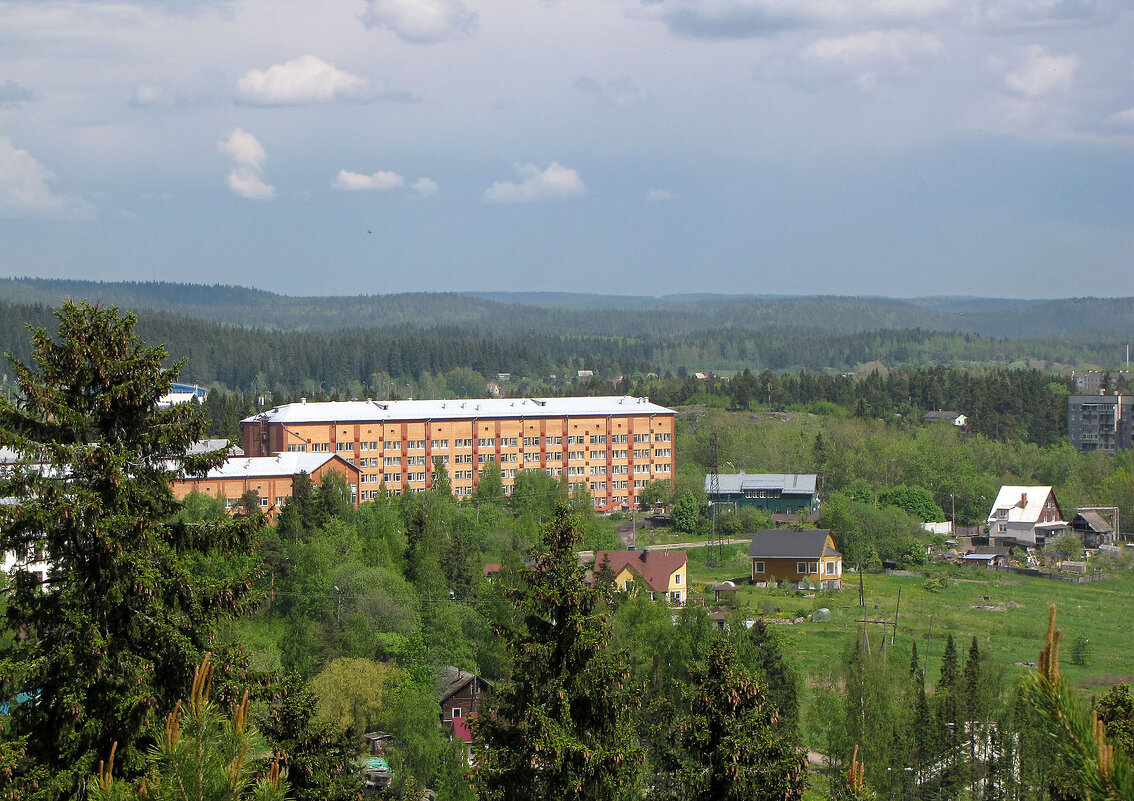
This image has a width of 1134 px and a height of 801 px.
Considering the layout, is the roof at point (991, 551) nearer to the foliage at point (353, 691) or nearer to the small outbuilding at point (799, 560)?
the small outbuilding at point (799, 560)

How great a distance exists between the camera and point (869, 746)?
1138 inches

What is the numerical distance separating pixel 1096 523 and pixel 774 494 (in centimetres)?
1826

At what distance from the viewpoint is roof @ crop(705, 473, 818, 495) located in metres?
76.1

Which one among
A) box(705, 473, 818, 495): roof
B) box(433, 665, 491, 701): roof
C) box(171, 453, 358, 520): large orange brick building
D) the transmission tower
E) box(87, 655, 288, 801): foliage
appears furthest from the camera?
box(705, 473, 818, 495): roof

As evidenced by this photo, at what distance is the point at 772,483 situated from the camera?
7681 centimetres

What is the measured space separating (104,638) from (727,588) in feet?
149

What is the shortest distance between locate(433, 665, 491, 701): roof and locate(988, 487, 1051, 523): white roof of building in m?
44.5

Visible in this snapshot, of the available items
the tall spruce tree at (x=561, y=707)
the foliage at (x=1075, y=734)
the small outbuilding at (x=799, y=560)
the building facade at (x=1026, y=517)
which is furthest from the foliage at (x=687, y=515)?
the foliage at (x=1075, y=734)

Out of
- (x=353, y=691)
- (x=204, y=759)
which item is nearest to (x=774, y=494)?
(x=353, y=691)

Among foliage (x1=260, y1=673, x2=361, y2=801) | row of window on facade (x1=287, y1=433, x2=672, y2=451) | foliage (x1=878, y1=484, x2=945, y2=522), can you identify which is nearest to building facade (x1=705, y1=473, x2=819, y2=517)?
foliage (x1=878, y1=484, x2=945, y2=522)

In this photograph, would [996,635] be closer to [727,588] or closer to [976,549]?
[727,588]

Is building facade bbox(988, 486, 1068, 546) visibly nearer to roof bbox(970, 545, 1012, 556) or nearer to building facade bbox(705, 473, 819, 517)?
roof bbox(970, 545, 1012, 556)

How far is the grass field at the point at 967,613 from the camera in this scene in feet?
137

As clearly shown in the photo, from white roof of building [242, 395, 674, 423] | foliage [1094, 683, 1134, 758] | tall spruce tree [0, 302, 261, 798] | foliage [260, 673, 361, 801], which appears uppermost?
tall spruce tree [0, 302, 261, 798]
